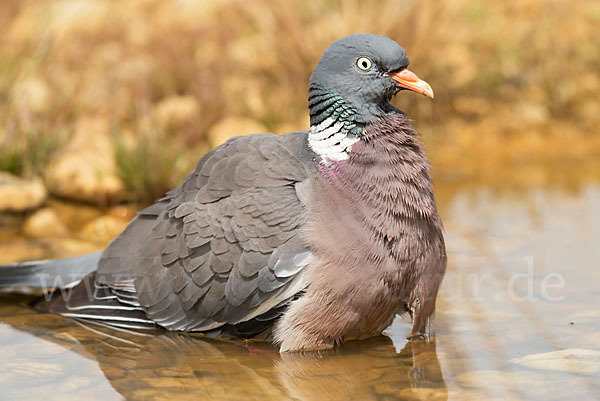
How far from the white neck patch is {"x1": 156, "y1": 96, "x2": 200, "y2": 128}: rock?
4036mm

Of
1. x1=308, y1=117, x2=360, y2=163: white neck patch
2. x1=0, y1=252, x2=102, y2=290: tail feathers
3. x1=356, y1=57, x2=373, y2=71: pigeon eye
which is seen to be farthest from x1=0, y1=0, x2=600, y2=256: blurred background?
x1=356, y1=57, x2=373, y2=71: pigeon eye

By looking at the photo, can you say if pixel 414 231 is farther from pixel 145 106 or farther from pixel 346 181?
pixel 145 106

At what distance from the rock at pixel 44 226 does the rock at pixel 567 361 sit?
3867 millimetres

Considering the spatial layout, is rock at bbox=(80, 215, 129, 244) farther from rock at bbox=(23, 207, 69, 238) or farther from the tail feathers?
the tail feathers

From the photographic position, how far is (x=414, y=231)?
4.23m

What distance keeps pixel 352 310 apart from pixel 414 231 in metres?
0.52

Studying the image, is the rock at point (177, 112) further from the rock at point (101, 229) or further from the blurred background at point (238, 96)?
the rock at point (101, 229)

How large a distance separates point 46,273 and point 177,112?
3.56m

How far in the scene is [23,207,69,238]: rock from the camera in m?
6.49

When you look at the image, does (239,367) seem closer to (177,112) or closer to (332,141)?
(332,141)

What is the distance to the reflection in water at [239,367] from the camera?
395cm

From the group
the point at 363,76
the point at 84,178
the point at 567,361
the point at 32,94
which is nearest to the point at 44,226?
the point at 84,178

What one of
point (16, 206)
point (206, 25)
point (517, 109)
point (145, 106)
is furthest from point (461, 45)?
point (16, 206)

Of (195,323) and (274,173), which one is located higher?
(274,173)
